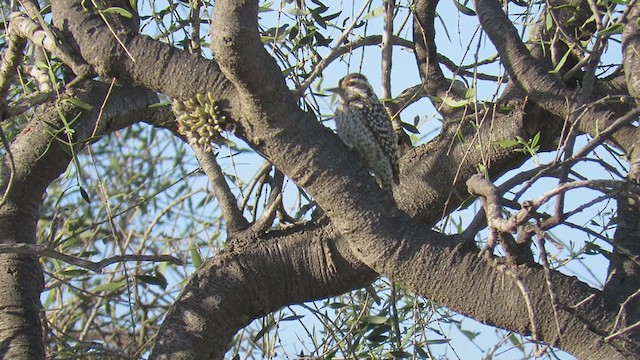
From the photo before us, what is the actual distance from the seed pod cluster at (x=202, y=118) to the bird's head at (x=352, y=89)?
6.38 ft

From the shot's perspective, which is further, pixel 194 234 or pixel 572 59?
pixel 194 234

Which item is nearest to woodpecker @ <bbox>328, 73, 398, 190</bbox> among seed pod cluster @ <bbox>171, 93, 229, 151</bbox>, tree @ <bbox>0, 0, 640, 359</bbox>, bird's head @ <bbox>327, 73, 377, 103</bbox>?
bird's head @ <bbox>327, 73, 377, 103</bbox>

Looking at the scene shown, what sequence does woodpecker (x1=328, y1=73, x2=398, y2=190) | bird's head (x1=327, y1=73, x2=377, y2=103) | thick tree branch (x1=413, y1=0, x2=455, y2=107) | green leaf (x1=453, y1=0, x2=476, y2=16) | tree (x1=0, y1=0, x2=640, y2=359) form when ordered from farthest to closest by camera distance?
bird's head (x1=327, y1=73, x2=377, y2=103), woodpecker (x1=328, y1=73, x2=398, y2=190), green leaf (x1=453, y1=0, x2=476, y2=16), thick tree branch (x1=413, y1=0, x2=455, y2=107), tree (x1=0, y1=0, x2=640, y2=359)

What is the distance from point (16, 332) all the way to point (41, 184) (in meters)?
0.51

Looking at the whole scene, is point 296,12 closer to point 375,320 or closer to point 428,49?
point 428,49

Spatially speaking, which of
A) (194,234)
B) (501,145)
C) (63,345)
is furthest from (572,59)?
(194,234)

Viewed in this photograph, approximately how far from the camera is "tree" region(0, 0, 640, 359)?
2.26 meters

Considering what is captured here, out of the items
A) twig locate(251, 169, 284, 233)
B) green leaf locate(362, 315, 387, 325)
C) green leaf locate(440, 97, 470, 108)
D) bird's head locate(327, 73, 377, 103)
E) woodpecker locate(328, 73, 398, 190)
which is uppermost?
bird's head locate(327, 73, 377, 103)

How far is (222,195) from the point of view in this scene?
2.92 m

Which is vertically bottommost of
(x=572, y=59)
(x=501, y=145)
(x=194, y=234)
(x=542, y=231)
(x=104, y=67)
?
(x=542, y=231)

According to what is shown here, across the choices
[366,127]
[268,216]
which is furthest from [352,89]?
[268,216]

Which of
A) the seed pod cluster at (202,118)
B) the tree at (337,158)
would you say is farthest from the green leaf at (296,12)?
the seed pod cluster at (202,118)

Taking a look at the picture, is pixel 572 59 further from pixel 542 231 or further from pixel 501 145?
pixel 542 231

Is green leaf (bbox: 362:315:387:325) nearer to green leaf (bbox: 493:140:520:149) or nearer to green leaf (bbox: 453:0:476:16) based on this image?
green leaf (bbox: 493:140:520:149)
